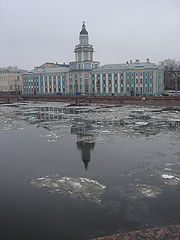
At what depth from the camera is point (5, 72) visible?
311 feet

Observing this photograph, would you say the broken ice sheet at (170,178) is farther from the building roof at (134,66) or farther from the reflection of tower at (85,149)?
the building roof at (134,66)

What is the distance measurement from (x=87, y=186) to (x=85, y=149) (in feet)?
15.9

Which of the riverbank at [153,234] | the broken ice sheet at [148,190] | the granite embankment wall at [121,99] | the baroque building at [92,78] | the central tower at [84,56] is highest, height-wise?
the central tower at [84,56]

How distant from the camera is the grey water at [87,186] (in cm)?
639

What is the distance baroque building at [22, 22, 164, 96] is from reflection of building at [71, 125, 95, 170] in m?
46.2

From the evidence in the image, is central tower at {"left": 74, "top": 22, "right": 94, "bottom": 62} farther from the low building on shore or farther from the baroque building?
the low building on shore

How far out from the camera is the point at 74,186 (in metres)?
8.67

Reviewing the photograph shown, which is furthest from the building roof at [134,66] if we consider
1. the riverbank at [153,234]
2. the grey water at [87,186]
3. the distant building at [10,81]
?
the riverbank at [153,234]

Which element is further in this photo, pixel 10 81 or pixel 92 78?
pixel 10 81

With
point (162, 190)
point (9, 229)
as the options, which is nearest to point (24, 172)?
point (9, 229)

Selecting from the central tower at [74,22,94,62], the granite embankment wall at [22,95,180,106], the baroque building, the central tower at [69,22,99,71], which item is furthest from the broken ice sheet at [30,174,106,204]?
the central tower at [74,22,94,62]

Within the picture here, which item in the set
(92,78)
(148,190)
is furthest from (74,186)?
(92,78)

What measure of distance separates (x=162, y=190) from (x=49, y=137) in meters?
9.89

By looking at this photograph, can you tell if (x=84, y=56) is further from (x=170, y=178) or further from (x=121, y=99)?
(x=170, y=178)
